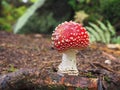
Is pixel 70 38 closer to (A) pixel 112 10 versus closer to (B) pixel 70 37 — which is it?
(B) pixel 70 37

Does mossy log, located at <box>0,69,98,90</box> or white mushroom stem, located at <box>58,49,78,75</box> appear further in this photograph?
white mushroom stem, located at <box>58,49,78,75</box>

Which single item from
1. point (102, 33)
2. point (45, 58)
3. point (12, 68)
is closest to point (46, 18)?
point (102, 33)

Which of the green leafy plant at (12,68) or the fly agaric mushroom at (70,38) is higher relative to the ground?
the fly agaric mushroom at (70,38)

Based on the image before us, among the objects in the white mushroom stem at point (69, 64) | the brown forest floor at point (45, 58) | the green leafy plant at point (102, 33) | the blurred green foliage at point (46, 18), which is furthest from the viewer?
the blurred green foliage at point (46, 18)

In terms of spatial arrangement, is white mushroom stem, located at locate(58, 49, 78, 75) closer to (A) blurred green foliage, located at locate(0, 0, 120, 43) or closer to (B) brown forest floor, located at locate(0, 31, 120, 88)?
(B) brown forest floor, located at locate(0, 31, 120, 88)

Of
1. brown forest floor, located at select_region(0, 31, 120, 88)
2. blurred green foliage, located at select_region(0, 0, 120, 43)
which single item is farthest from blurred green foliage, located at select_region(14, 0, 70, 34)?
brown forest floor, located at select_region(0, 31, 120, 88)

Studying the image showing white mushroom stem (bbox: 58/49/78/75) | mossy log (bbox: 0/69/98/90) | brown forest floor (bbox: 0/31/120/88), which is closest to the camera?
mossy log (bbox: 0/69/98/90)

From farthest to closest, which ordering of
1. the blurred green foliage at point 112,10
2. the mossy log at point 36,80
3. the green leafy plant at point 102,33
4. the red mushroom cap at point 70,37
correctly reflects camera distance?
the blurred green foliage at point 112,10 → the green leafy plant at point 102,33 → the red mushroom cap at point 70,37 → the mossy log at point 36,80

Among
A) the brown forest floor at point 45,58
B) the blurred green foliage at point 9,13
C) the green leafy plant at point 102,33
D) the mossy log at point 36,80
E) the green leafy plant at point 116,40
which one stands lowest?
the mossy log at point 36,80

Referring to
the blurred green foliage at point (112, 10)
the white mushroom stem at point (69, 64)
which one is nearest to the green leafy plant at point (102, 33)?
the blurred green foliage at point (112, 10)

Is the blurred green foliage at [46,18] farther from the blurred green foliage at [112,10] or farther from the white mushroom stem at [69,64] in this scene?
the white mushroom stem at [69,64]
